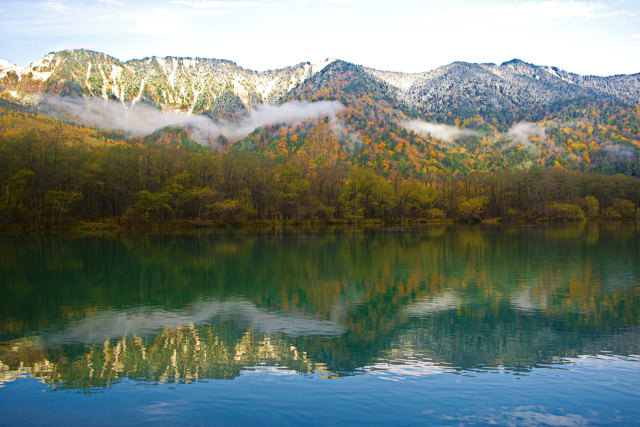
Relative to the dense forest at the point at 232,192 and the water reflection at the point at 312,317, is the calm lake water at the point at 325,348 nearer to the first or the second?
the water reflection at the point at 312,317

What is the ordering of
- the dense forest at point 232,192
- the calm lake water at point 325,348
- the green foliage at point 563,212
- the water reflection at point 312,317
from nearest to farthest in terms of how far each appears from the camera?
the calm lake water at point 325,348 → the water reflection at point 312,317 → the dense forest at point 232,192 → the green foliage at point 563,212

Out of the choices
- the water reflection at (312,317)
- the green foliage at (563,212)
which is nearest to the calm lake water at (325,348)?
the water reflection at (312,317)

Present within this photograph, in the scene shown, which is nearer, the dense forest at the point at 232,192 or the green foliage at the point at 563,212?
the dense forest at the point at 232,192

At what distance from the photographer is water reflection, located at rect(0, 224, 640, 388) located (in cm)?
1293

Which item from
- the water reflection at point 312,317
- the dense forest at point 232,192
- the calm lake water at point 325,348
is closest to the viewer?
the calm lake water at point 325,348

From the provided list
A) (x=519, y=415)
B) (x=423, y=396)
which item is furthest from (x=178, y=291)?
(x=519, y=415)

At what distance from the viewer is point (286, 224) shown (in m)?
99.8

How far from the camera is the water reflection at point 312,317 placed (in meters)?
12.9

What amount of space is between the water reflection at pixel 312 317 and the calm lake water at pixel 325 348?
87 millimetres

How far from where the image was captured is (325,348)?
1412 cm

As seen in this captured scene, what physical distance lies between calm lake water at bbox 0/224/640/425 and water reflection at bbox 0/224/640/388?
87 millimetres

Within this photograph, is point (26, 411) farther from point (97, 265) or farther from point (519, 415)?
point (97, 265)

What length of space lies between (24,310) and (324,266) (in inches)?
741

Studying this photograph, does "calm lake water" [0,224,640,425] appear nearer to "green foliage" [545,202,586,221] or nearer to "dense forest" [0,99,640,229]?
"dense forest" [0,99,640,229]
